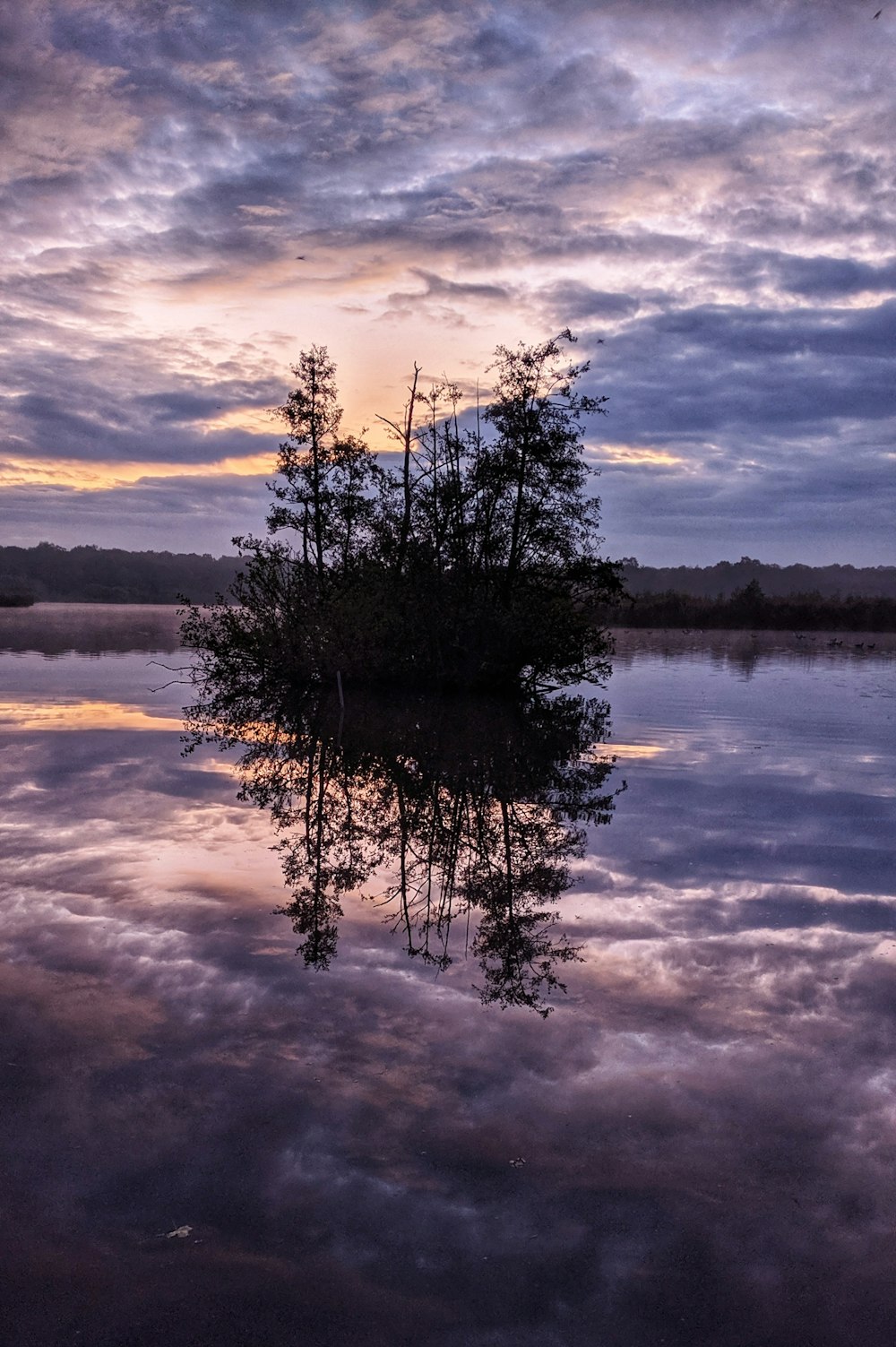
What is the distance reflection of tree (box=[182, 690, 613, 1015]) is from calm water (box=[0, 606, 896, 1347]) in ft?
0.99

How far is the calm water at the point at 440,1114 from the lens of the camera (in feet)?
13.9

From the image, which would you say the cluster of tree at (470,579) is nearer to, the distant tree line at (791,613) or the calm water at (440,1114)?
the calm water at (440,1114)

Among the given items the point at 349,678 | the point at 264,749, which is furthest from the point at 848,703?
the point at 264,749

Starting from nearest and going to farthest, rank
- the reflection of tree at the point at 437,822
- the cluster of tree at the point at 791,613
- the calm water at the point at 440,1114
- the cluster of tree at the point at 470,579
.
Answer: the calm water at the point at 440,1114, the reflection of tree at the point at 437,822, the cluster of tree at the point at 470,579, the cluster of tree at the point at 791,613

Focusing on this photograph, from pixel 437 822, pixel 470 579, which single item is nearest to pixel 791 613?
pixel 470 579

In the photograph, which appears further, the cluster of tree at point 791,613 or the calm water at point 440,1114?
the cluster of tree at point 791,613

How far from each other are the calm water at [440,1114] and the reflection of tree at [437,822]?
0.30 metres

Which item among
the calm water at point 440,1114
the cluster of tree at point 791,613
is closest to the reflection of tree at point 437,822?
the calm water at point 440,1114

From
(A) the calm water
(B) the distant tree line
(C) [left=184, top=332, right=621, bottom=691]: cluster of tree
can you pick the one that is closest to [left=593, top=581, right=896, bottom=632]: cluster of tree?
(B) the distant tree line

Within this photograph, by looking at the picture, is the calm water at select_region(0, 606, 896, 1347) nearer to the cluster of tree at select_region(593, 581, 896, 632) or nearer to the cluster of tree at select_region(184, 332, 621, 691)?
the cluster of tree at select_region(184, 332, 621, 691)

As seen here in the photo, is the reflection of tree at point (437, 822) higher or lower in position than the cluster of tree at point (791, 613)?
lower

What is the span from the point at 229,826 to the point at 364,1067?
747 centimetres

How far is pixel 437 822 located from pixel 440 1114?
7730mm

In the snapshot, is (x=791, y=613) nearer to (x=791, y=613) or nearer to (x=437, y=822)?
(x=791, y=613)
